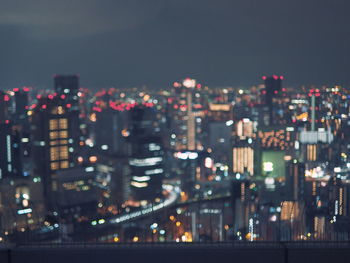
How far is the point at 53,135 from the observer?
32.8 ft

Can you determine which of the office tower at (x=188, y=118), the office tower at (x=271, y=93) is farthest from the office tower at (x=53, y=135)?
the office tower at (x=271, y=93)

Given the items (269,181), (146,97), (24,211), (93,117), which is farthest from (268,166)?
(93,117)

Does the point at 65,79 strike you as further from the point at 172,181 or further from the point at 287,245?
the point at 287,245

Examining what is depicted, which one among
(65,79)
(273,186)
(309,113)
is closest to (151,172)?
(65,79)

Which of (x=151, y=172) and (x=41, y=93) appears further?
(x=151, y=172)

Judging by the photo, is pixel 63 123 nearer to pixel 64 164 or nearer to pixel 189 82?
pixel 64 164

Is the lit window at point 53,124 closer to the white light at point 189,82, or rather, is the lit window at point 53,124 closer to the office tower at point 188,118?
the office tower at point 188,118

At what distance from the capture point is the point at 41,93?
862 cm

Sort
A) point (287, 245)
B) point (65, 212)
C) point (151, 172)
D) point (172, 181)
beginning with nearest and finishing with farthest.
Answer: point (287, 245)
point (65, 212)
point (172, 181)
point (151, 172)

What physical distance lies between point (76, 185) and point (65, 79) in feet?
8.86

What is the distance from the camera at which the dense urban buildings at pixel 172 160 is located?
3914 millimetres

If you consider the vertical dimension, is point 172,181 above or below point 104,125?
below

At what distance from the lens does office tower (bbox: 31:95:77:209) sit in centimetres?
937

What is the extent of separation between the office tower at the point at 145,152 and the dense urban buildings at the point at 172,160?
0.03 meters
